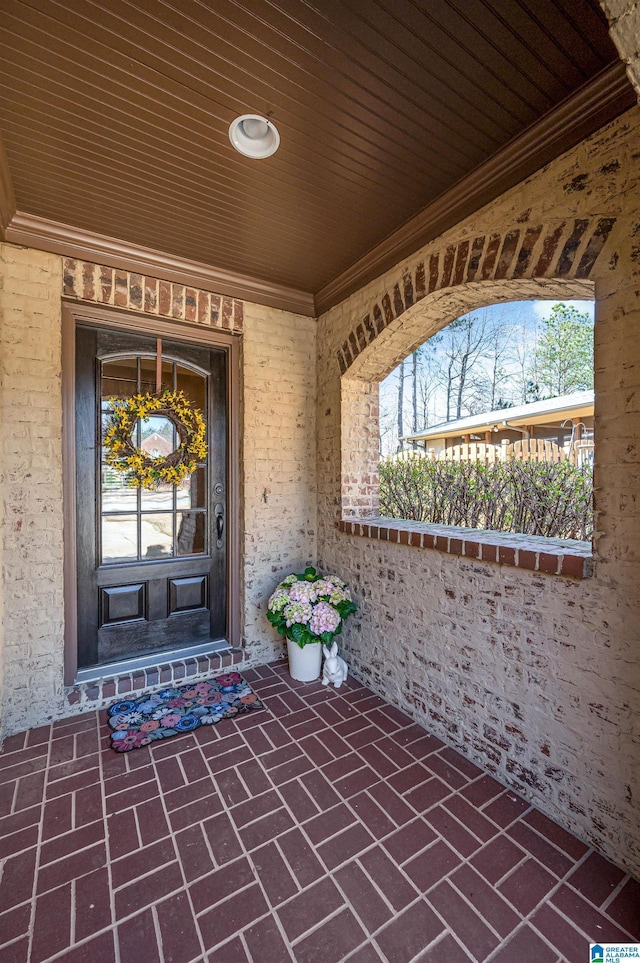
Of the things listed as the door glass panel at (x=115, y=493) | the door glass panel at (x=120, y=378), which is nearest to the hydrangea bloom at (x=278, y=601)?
the door glass panel at (x=115, y=493)

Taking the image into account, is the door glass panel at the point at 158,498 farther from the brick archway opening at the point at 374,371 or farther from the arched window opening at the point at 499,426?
the arched window opening at the point at 499,426

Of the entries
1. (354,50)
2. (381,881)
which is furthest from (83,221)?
(381,881)

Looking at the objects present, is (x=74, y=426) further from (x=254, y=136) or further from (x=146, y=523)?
(x=254, y=136)

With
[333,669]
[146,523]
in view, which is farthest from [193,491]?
[333,669]

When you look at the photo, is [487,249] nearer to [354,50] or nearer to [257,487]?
[354,50]

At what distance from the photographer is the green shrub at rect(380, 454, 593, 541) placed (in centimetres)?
238

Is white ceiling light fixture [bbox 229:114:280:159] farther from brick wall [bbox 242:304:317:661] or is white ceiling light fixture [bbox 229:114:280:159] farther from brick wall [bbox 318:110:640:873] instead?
brick wall [bbox 242:304:317:661]

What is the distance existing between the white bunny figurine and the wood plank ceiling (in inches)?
105

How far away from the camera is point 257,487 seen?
10.00ft

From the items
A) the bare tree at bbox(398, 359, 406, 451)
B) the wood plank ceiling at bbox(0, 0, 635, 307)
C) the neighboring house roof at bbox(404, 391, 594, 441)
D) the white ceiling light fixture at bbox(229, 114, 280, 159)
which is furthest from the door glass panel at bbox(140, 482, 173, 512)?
the bare tree at bbox(398, 359, 406, 451)

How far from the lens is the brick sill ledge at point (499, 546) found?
165 cm

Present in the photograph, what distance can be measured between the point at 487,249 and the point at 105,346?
2326mm

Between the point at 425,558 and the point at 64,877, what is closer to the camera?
the point at 64,877

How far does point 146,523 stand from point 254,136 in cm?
224
